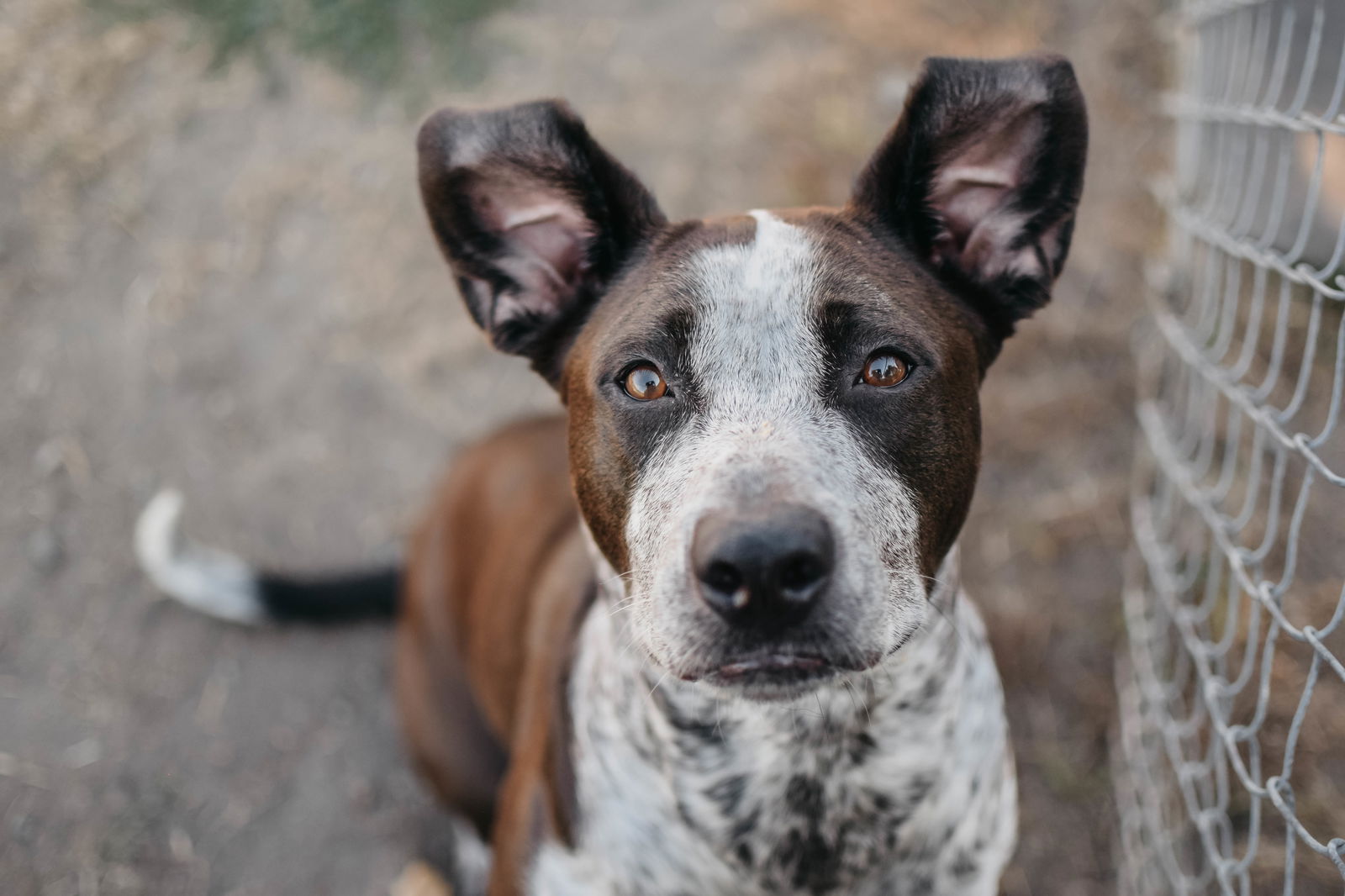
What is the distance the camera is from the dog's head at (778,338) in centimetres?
186

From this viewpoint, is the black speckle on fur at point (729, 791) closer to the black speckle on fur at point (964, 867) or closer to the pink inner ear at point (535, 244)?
the black speckle on fur at point (964, 867)

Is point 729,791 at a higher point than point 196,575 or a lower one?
higher

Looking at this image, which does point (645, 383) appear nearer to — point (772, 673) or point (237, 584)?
point (772, 673)

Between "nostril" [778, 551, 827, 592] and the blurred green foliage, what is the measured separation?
3.92m

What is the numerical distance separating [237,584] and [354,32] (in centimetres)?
258

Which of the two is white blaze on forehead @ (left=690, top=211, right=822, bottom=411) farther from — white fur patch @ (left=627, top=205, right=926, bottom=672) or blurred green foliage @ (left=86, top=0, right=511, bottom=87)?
blurred green foliage @ (left=86, top=0, right=511, bottom=87)

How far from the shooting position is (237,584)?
4.11m

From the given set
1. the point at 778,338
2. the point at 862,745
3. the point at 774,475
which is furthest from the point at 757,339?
the point at 862,745

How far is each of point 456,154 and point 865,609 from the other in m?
1.35

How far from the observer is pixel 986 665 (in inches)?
103

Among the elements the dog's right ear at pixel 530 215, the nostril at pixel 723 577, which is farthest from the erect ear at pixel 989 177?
the nostril at pixel 723 577

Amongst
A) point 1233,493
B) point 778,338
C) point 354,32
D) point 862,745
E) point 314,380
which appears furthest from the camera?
point 314,380

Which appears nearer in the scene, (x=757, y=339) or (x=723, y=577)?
(x=723, y=577)

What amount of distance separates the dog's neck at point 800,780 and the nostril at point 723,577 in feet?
1.50
